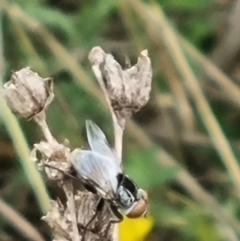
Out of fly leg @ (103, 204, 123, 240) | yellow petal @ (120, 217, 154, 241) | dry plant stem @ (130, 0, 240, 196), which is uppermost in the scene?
dry plant stem @ (130, 0, 240, 196)

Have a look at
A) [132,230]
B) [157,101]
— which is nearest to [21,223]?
[132,230]

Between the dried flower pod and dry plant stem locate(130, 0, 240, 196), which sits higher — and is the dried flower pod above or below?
below

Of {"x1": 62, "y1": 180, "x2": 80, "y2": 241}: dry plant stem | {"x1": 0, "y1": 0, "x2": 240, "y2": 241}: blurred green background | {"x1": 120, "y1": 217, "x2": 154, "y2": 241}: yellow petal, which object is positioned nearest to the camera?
{"x1": 62, "y1": 180, "x2": 80, "y2": 241}: dry plant stem

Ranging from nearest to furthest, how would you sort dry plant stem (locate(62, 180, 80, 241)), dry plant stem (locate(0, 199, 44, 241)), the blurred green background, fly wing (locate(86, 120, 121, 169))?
dry plant stem (locate(62, 180, 80, 241)) < fly wing (locate(86, 120, 121, 169)) < dry plant stem (locate(0, 199, 44, 241)) < the blurred green background

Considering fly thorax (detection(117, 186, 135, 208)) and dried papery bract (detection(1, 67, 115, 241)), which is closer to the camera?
dried papery bract (detection(1, 67, 115, 241))

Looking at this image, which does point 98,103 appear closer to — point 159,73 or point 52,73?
point 52,73

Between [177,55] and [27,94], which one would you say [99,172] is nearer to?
[27,94]

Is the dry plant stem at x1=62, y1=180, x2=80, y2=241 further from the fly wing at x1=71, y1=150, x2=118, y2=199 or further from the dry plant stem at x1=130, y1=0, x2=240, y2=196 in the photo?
the dry plant stem at x1=130, y1=0, x2=240, y2=196

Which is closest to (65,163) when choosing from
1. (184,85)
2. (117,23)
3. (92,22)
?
(92,22)

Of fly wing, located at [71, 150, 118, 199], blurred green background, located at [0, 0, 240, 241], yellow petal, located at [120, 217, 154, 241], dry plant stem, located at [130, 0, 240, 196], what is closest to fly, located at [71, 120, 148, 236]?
fly wing, located at [71, 150, 118, 199]
